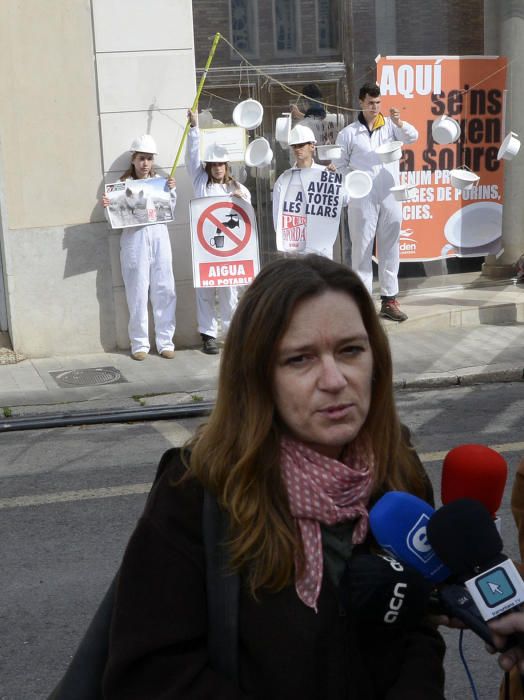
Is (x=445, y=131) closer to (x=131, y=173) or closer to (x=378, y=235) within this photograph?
(x=378, y=235)

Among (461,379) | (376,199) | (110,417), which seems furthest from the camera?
(376,199)

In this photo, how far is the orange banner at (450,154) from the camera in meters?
12.3

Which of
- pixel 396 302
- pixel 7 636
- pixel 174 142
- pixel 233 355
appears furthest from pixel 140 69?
pixel 233 355

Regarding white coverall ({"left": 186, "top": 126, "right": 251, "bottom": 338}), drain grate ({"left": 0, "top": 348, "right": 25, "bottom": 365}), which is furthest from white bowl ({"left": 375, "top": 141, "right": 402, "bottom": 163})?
drain grate ({"left": 0, "top": 348, "right": 25, "bottom": 365})

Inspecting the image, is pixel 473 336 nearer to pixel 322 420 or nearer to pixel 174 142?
pixel 174 142

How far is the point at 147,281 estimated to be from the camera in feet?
35.7

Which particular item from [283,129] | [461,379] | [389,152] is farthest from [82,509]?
[389,152]

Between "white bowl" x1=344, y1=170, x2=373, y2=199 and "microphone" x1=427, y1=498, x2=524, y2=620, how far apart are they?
9.40 m

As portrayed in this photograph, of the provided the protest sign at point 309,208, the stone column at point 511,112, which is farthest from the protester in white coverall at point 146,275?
the stone column at point 511,112

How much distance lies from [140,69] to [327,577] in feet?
30.6

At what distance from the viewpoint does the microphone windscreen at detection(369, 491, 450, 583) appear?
2080 mm

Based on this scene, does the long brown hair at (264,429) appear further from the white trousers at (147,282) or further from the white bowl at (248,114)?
the white bowl at (248,114)

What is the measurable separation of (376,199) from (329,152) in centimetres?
78

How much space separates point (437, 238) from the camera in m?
12.9
